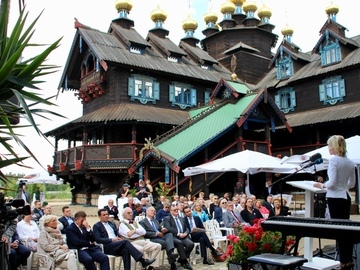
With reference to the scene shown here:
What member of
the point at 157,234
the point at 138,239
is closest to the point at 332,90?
the point at 157,234

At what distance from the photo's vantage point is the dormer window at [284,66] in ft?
94.7

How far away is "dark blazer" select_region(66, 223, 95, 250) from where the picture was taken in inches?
292

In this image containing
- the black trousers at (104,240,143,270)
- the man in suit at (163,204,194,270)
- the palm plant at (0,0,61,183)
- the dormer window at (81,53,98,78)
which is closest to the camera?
the palm plant at (0,0,61,183)

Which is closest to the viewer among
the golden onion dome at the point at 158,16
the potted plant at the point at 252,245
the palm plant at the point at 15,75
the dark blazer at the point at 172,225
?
the palm plant at the point at 15,75

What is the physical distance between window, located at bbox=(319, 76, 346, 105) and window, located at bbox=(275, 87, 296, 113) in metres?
2.29

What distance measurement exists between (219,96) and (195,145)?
611 centimetres

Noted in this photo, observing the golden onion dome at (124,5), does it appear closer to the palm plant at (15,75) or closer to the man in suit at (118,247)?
the man in suit at (118,247)

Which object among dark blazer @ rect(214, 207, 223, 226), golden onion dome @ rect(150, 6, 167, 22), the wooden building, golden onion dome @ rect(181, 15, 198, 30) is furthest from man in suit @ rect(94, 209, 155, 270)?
golden onion dome @ rect(181, 15, 198, 30)

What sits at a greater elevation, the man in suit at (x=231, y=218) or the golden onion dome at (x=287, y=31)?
the golden onion dome at (x=287, y=31)

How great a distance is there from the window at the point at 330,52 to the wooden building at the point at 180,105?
0.07 metres

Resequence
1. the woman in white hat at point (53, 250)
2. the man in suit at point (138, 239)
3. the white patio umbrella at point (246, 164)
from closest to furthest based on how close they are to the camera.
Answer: the woman in white hat at point (53, 250), the man in suit at point (138, 239), the white patio umbrella at point (246, 164)

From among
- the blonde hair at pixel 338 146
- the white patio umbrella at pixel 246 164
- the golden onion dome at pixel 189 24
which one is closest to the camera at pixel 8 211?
the blonde hair at pixel 338 146

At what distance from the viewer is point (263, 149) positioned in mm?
22469

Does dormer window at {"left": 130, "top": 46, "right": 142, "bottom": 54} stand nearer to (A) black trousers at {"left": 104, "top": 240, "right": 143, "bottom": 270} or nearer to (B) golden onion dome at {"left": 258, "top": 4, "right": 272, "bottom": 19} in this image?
(B) golden onion dome at {"left": 258, "top": 4, "right": 272, "bottom": 19}
